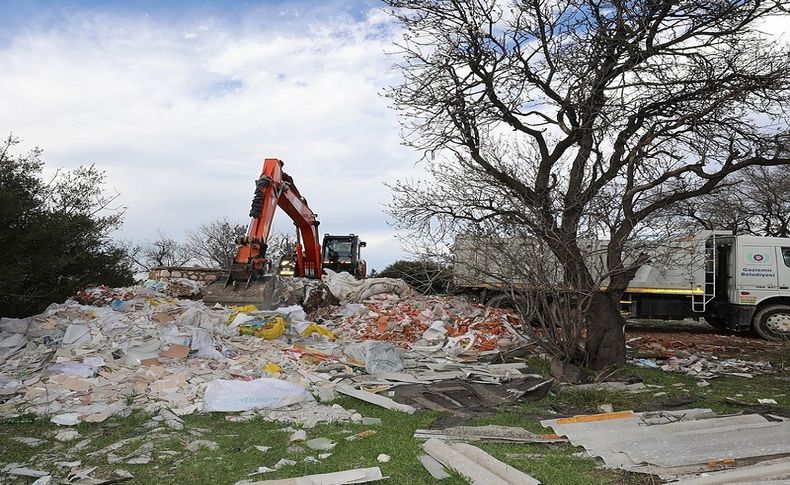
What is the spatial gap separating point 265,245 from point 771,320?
12.2 metres

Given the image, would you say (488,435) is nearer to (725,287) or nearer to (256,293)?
(256,293)

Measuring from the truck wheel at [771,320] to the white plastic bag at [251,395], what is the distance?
12.4 m

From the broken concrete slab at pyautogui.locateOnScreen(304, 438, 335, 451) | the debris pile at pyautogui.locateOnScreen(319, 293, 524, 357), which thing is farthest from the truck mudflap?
the broken concrete slab at pyautogui.locateOnScreen(304, 438, 335, 451)

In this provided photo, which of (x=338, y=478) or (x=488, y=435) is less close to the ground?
(x=488, y=435)

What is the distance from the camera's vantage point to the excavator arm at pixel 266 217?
1232 centimetres

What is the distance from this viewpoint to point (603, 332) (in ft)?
29.7

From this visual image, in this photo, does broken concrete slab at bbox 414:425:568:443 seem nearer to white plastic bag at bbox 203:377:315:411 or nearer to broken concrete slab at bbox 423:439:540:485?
broken concrete slab at bbox 423:439:540:485

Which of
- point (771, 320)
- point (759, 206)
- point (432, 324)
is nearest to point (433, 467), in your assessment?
point (432, 324)

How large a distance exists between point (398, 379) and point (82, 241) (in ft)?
28.8

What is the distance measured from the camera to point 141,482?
4336 millimetres

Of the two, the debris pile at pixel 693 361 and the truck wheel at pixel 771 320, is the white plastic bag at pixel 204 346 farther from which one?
the truck wheel at pixel 771 320

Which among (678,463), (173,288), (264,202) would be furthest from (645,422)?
(173,288)

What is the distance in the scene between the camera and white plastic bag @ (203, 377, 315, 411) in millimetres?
6465

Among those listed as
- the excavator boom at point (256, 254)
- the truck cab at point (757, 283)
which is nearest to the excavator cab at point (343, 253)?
the excavator boom at point (256, 254)
